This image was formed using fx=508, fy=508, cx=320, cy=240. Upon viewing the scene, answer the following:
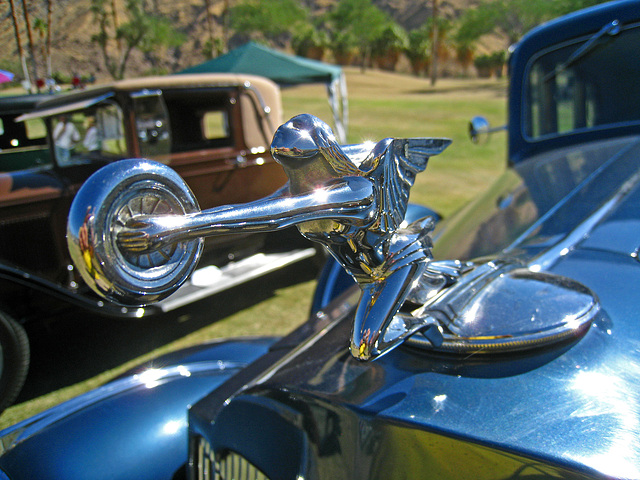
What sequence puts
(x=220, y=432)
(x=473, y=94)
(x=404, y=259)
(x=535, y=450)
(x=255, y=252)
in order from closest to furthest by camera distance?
(x=535, y=450) < (x=404, y=259) < (x=220, y=432) < (x=255, y=252) < (x=473, y=94)

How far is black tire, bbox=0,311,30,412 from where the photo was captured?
9.99 ft

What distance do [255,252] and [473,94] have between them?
53.1ft

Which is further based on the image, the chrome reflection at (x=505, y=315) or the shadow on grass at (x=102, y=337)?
the shadow on grass at (x=102, y=337)

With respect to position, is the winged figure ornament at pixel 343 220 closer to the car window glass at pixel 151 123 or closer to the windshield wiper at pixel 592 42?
the windshield wiper at pixel 592 42

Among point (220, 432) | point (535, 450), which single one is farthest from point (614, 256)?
point (220, 432)

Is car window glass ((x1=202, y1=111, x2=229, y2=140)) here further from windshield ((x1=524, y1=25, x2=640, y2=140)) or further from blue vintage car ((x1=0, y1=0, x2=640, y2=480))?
blue vintage car ((x1=0, y1=0, x2=640, y2=480))

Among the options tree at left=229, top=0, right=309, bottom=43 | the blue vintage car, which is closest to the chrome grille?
the blue vintage car

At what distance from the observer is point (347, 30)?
23969 mm

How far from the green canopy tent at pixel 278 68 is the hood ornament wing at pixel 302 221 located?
1052cm

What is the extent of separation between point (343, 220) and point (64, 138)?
4.25 metres

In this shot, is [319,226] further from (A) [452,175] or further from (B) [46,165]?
(A) [452,175]

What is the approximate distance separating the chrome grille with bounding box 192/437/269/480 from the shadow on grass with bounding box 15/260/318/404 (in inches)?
90.6

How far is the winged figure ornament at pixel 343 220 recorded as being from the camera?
0.60m

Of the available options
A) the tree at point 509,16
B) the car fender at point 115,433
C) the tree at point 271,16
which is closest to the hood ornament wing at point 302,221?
the car fender at point 115,433
